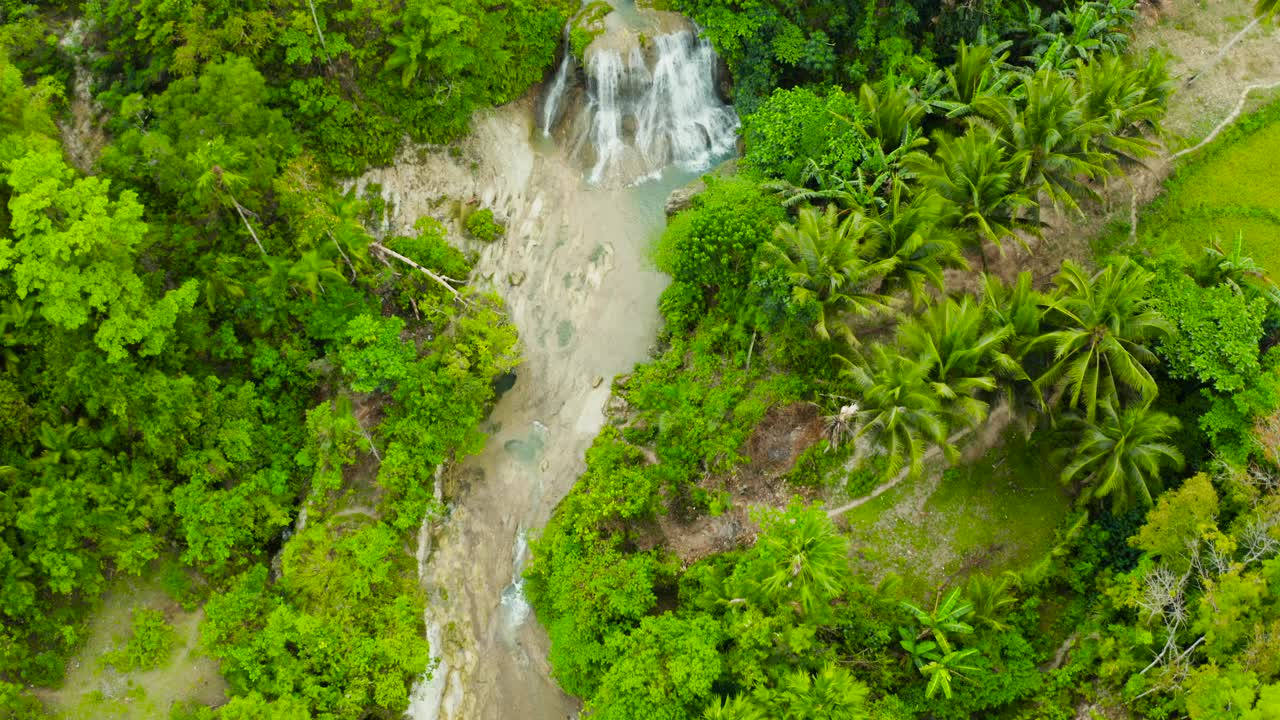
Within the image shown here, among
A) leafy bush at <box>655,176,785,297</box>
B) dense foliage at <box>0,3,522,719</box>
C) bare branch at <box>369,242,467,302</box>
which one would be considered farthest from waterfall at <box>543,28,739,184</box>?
bare branch at <box>369,242,467,302</box>

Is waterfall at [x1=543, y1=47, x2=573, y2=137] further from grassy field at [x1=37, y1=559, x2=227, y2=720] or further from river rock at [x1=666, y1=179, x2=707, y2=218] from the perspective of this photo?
grassy field at [x1=37, y1=559, x2=227, y2=720]

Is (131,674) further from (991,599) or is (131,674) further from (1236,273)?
(1236,273)

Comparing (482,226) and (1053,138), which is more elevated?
(1053,138)

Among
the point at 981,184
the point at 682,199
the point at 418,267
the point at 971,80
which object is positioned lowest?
the point at 418,267

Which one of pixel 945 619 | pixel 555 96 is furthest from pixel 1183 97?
pixel 555 96

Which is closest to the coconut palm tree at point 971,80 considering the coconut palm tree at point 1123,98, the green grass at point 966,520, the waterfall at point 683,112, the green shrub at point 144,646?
the coconut palm tree at point 1123,98
